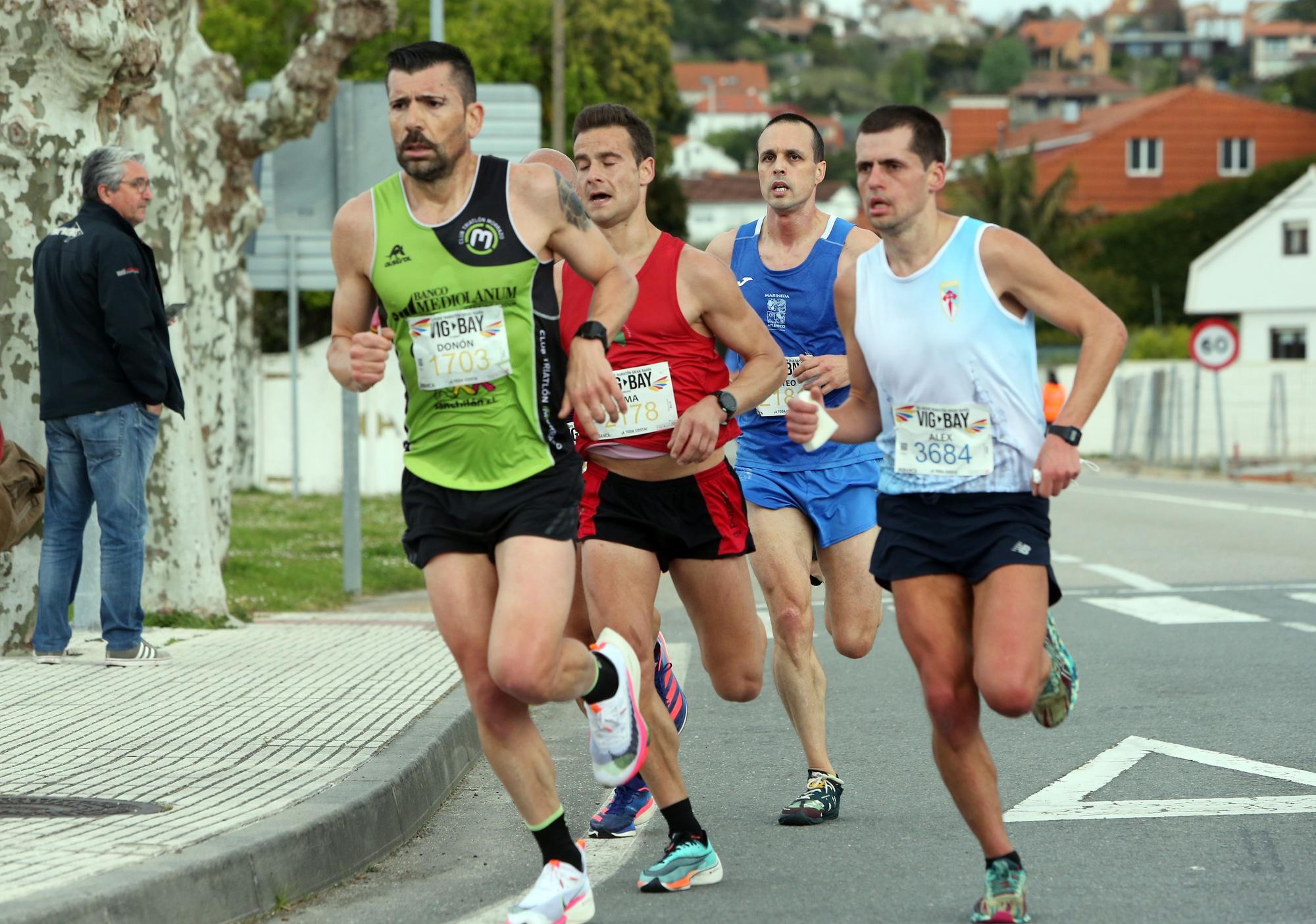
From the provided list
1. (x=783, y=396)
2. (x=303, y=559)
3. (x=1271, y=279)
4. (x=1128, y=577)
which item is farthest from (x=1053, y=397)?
(x=1271, y=279)

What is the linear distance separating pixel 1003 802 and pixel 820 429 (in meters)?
1.99

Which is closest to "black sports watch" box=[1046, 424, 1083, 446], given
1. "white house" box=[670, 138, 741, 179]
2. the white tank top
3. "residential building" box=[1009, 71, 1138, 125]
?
the white tank top

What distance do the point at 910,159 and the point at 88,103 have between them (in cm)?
609

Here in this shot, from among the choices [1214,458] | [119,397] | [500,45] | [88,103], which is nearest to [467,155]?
[119,397]

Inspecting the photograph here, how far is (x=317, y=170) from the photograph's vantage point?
14312 mm

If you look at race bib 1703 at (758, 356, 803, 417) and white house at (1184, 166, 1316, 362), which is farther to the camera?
white house at (1184, 166, 1316, 362)

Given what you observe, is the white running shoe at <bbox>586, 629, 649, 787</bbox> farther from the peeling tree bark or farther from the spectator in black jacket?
the peeling tree bark

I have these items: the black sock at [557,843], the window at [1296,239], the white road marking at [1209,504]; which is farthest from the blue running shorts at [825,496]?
the window at [1296,239]

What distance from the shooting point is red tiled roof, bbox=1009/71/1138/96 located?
187 m

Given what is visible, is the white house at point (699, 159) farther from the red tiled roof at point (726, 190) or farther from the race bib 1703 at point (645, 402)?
the race bib 1703 at point (645, 402)

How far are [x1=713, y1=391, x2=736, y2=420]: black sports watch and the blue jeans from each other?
4.25 metres

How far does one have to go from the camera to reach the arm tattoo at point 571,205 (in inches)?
215

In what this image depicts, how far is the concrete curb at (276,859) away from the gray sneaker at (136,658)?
2754 mm

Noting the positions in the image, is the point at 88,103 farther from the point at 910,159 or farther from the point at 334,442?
the point at 334,442
